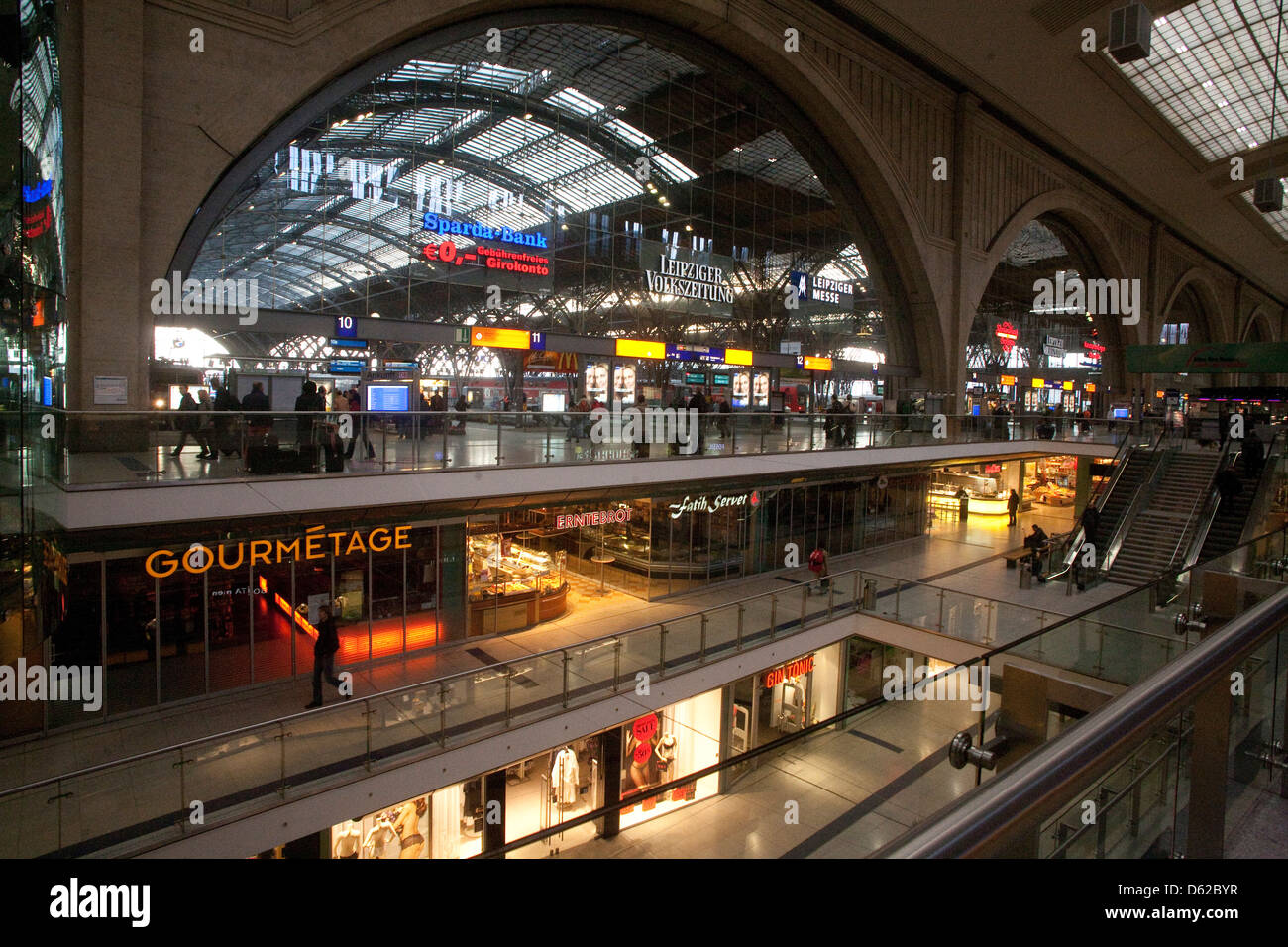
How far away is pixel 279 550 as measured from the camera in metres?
11.6

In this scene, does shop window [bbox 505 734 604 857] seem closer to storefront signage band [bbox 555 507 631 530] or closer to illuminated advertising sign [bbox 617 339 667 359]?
storefront signage band [bbox 555 507 631 530]

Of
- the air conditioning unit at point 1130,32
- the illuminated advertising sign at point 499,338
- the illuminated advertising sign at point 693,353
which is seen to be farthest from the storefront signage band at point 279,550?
the air conditioning unit at point 1130,32

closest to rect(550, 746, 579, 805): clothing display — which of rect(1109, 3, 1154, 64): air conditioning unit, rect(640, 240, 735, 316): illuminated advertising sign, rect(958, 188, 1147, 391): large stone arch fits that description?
rect(640, 240, 735, 316): illuminated advertising sign

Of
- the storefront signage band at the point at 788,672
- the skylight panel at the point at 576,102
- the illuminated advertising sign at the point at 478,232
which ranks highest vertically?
the skylight panel at the point at 576,102

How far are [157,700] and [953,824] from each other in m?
12.2

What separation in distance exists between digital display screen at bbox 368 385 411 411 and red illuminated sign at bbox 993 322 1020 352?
3013 cm

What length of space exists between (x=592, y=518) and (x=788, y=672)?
5.13 metres

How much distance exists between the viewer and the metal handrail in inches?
39.6

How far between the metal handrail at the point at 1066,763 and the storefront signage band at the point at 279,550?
1198 cm

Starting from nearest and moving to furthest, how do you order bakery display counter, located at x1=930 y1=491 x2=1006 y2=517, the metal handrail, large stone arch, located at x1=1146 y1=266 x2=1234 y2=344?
the metal handrail
bakery display counter, located at x1=930 y1=491 x2=1006 y2=517
large stone arch, located at x1=1146 y1=266 x2=1234 y2=344

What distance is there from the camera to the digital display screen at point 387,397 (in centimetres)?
1541

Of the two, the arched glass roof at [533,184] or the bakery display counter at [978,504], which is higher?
the arched glass roof at [533,184]

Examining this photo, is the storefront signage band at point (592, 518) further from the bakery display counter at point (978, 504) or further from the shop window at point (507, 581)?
the bakery display counter at point (978, 504)
